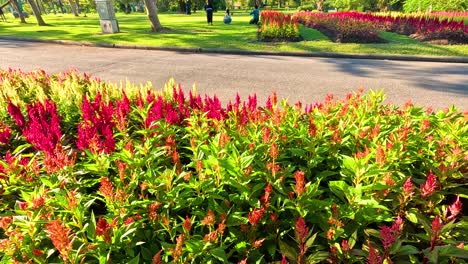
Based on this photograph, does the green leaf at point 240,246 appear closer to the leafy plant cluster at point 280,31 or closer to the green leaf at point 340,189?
the green leaf at point 340,189

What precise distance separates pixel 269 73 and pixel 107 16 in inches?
550

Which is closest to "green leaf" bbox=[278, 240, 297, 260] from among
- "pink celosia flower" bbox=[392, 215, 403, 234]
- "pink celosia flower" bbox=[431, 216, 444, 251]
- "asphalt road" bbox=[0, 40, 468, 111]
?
"pink celosia flower" bbox=[392, 215, 403, 234]

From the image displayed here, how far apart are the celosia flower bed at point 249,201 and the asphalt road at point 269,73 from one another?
455 centimetres

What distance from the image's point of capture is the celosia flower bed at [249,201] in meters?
1.57

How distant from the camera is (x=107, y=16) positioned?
18859 millimetres

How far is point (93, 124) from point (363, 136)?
2.55m

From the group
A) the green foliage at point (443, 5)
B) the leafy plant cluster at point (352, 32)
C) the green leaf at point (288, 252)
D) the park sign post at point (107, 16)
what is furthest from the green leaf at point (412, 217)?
the green foliage at point (443, 5)

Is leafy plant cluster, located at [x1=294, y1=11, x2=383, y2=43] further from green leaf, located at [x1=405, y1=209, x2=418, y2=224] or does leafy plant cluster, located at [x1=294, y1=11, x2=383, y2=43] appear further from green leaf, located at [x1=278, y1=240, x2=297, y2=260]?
green leaf, located at [x1=278, y1=240, x2=297, y2=260]

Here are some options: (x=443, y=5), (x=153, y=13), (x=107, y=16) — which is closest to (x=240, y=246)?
A: (x=153, y=13)

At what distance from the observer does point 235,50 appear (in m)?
13.2

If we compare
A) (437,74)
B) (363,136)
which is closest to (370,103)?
(363,136)

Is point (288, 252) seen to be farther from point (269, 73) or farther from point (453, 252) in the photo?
point (269, 73)

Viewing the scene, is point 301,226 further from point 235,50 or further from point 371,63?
point 235,50

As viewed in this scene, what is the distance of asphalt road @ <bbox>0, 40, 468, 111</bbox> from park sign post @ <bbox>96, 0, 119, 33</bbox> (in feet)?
19.2
